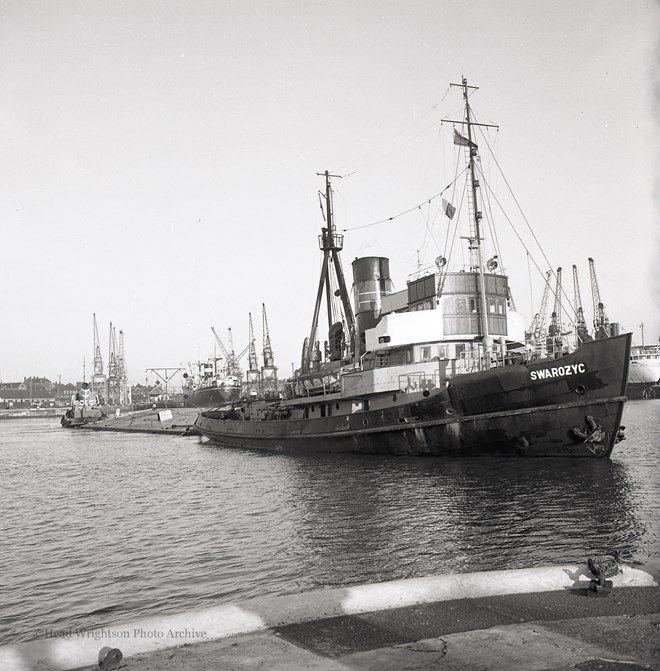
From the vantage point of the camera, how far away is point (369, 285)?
3597 cm

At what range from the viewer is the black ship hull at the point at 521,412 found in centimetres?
2262

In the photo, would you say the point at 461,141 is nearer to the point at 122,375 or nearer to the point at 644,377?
the point at 644,377

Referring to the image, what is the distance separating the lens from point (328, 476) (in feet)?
79.9

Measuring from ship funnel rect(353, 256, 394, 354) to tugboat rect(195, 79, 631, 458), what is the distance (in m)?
0.07

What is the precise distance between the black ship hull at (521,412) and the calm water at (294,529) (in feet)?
2.69

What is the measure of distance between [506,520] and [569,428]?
9675 millimetres

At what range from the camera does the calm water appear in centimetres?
1128

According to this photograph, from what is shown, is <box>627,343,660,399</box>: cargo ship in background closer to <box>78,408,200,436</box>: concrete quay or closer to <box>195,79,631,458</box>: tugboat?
<box>78,408,200,436</box>: concrete quay

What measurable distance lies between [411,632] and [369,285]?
1214 inches

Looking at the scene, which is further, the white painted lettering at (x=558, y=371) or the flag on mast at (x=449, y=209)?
the flag on mast at (x=449, y=209)

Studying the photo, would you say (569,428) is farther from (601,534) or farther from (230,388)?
(230,388)

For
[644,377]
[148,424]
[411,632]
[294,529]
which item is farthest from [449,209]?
[644,377]

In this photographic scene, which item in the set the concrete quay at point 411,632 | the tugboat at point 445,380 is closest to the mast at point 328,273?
the tugboat at point 445,380

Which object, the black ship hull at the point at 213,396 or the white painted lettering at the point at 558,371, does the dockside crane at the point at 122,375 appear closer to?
the black ship hull at the point at 213,396
